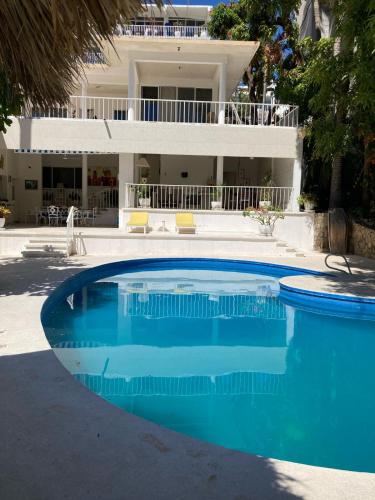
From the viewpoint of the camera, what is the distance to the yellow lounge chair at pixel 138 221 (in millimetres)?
16672

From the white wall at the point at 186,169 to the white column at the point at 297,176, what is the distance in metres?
5.81

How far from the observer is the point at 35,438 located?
3703 mm

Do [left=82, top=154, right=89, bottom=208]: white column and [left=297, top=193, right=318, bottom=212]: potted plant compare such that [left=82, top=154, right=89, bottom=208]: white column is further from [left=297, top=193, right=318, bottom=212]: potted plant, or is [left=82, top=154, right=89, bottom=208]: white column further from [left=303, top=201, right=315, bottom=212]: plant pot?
[left=303, top=201, right=315, bottom=212]: plant pot

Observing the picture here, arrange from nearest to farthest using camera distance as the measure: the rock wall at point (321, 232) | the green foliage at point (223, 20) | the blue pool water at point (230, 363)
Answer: the blue pool water at point (230, 363), the rock wall at point (321, 232), the green foliage at point (223, 20)

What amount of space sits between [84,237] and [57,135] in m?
4.96

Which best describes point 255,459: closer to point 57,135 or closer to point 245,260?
point 245,260

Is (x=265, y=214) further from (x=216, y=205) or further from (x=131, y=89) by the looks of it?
(x=131, y=89)

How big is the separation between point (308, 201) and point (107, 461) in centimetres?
1639

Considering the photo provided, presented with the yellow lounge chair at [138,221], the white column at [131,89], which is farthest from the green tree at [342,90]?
the yellow lounge chair at [138,221]

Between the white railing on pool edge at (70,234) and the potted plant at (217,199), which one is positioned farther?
the potted plant at (217,199)

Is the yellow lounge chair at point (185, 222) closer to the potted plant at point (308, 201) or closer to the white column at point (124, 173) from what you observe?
the white column at point (124, 173)

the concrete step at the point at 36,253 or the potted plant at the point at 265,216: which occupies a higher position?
the potted plant at the point at 265,216

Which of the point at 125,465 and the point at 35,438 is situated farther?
the point at 35,438

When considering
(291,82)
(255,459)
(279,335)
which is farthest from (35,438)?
(291,82)
